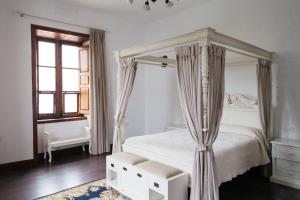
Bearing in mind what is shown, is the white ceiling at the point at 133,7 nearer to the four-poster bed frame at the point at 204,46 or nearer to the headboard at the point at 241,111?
the four-poster bed frame at the point at 204,46

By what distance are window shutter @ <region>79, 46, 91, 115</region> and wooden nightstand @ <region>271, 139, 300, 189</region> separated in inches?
152

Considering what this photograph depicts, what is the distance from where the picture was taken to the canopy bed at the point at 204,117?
7.84 feet

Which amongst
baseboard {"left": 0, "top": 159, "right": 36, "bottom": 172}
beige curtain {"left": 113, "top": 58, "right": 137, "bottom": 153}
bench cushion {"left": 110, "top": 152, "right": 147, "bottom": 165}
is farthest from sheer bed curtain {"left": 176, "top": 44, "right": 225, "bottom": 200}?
baseboard {"left": 0, "top": 159, "right": 36, "bottom": 172}

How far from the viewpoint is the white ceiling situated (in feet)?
15.1

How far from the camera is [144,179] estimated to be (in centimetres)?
260

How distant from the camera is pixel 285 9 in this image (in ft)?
12.1

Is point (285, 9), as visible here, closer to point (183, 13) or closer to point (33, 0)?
point (183, 13)

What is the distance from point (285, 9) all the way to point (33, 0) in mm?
4545

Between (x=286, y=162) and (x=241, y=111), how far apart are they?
3.61ft

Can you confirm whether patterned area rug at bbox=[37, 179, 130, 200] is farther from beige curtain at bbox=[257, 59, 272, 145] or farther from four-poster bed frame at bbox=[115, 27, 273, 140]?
beige curtain at bbox=[257, 59, 272, 145]

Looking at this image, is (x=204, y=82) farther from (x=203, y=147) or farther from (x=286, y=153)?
(x=286, y=153)

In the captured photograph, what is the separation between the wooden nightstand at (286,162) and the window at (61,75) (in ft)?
12.9

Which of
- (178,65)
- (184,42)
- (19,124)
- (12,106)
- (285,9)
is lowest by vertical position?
(19,124)

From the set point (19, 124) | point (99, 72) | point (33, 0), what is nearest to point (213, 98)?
point (99, 72)
